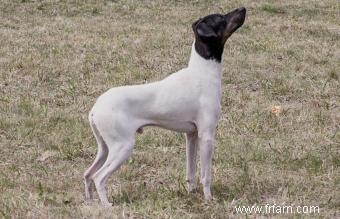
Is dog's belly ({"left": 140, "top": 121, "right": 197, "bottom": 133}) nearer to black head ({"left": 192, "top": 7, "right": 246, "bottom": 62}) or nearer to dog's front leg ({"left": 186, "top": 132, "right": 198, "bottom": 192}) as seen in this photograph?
dog's front leg ({"left": 186, "top": 132, "right": 198, "bottom": 192})

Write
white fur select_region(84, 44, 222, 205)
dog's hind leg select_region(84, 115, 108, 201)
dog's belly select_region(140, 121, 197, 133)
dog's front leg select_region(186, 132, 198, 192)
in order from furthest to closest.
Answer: dog's front leg select_region(186, 132, 198, 192) → dog's hind leg select_region(84, 115, 108, 201) → dog's belly select_region(140, 121, 197, 133) → white fur select_region(84, 44, 222, 205)

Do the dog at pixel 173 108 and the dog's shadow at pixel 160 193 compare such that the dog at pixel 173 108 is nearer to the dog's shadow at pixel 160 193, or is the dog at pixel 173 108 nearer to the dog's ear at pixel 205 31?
the dog's ear at pixel 205 31

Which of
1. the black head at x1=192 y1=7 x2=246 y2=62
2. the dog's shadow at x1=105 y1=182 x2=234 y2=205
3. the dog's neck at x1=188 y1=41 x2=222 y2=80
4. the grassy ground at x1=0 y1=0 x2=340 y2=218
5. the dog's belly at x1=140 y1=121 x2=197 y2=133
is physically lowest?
the grassy ground at x1=0 y1=0 x2=340 y2=218

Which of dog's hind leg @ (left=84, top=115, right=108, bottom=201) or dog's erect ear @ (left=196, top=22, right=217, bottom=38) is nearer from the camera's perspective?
dog's erect ear @ (left=196, top=22, right=217, bottom=38)

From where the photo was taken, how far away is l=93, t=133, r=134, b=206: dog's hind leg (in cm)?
525

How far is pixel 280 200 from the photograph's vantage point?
5516mm

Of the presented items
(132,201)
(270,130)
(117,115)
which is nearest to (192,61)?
(117,115)

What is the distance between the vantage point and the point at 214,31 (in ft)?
17.9

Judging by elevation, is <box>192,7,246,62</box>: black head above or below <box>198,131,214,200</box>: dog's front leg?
above

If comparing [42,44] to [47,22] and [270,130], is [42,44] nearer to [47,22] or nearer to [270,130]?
[47,22]

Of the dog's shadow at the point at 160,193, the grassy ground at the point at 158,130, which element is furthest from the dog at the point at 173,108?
the grassy ground at the point at 158,130

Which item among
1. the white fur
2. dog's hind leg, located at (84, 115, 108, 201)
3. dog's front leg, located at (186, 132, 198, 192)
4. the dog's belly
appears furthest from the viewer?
dog's front leg, located at (186, 132, 198, 192)

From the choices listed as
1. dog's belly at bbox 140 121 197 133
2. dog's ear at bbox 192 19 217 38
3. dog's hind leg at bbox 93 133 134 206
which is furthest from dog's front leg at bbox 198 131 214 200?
dog's ear at bbox 192 19 217 38

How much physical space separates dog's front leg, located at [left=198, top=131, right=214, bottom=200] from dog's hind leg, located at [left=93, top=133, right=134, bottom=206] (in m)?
0.59
